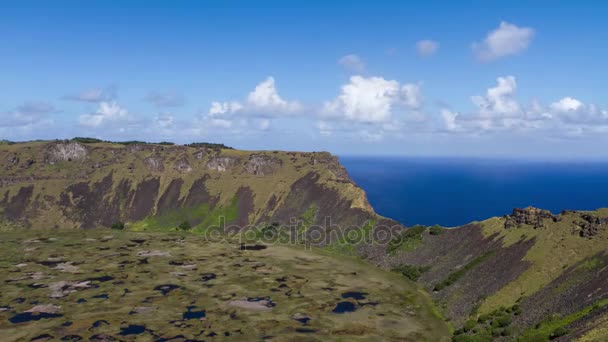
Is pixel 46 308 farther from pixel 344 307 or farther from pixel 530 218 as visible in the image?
pixel 530 218

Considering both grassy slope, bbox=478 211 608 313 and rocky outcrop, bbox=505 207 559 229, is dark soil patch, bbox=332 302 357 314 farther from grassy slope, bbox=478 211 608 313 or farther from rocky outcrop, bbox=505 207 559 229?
rocky outcrop, bbox=505 207 559 229

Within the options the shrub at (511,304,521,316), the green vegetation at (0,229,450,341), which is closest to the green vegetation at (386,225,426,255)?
the green vegetation at (0,229,450,341)

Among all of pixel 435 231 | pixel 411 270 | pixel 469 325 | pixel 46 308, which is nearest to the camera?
pixel 469 325

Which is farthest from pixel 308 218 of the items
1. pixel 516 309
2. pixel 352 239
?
pixel 516 309

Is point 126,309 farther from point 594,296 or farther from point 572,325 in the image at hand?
point 594,296

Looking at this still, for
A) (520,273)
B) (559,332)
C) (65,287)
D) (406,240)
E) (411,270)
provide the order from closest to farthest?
(559,332), (520,273), (65,287), (411,270), (406,240)

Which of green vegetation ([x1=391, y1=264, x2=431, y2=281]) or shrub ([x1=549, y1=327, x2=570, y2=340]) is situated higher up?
shrub ([x1=549, y1=327, x2=570, y2=340])

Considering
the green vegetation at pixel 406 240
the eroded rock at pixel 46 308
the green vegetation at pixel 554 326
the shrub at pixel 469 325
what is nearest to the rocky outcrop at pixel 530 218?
the green vegetation at pixel 406 240
